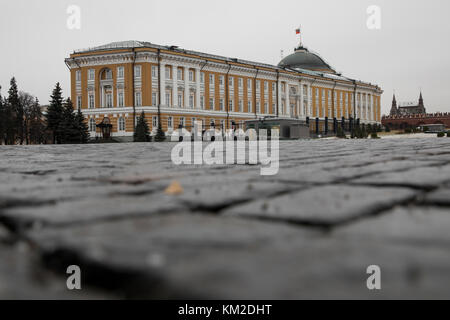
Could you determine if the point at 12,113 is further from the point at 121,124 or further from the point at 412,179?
the point at 412,179

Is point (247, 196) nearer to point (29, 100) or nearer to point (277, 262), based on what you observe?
point (277, 262)

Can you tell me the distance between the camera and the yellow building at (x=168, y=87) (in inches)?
1699

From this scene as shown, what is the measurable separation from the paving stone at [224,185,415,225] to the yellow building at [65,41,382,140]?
130 ft

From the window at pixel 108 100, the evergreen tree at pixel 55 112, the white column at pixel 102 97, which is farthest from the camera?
the white column at pixel 102 97

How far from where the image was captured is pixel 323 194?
215cm

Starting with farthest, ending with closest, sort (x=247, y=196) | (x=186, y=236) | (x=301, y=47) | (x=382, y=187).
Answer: (x=301, y=47), (x=382, y=187), (x=247, y=196), (x=186, y=236)

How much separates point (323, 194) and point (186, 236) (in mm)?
1055

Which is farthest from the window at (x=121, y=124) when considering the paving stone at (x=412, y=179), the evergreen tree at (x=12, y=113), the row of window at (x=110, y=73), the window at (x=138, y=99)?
the paving stone at (x=412, y=179)

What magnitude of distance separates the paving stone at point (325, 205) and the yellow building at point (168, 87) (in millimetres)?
39708

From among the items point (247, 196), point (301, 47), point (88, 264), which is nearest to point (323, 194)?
point (247, 196)

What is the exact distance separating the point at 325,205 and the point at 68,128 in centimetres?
3394

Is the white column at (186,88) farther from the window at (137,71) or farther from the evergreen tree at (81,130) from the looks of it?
the evergreen tree at (81,130)

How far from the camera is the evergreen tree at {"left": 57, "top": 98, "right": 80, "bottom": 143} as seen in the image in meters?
33.1

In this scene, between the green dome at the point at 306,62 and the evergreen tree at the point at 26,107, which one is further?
the green dome at the point at 306,62
